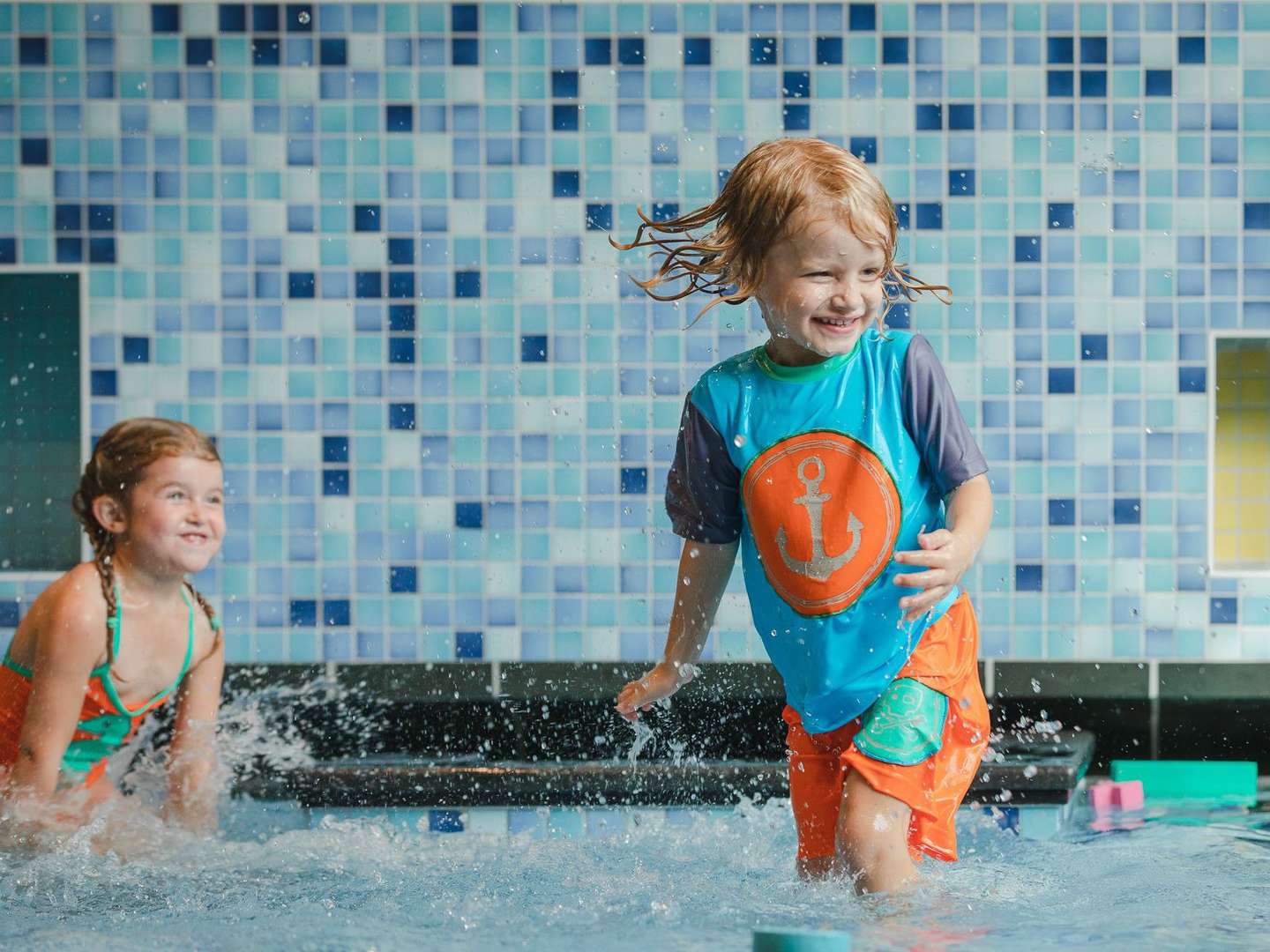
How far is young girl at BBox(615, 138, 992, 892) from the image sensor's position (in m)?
2.10

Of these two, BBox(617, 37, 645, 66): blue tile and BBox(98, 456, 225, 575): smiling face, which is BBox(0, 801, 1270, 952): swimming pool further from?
BBox(617, 37, 645, 66): blue tile

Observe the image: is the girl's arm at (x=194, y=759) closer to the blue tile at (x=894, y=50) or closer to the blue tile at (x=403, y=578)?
the blue tile at (x=403, y=578)

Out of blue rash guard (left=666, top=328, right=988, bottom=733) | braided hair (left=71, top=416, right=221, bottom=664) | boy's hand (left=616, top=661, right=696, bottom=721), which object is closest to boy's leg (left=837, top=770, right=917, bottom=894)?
blue rash guard (left=666, top=328, right=988, bottom=733)

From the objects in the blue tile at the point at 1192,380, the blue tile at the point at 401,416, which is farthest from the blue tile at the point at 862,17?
the blue tile at the point at 401,416

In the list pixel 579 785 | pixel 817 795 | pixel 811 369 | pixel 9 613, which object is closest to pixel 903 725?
pixel 817 795

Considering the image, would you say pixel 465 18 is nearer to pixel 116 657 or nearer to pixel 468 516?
pixel 468 516

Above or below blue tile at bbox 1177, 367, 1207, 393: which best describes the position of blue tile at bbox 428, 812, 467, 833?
below

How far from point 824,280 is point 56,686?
1.57m

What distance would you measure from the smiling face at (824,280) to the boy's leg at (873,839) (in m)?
0.66

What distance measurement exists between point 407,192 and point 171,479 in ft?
4.36

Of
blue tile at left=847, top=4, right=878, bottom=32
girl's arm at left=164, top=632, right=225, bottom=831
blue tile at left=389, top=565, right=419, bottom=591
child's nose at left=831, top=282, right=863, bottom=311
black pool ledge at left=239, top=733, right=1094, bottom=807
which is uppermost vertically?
blue tile at left=847, top=4, right=878, bottom=32

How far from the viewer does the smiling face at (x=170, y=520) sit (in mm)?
2744

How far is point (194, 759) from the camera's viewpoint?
2850 mm

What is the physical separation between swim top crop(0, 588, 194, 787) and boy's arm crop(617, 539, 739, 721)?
3.38 feet
